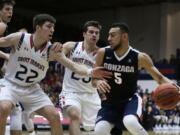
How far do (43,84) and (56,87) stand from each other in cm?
80

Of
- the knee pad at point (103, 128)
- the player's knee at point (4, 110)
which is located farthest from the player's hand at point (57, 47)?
the knee pad at point (103, 128)

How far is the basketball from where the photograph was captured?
607 centimetres

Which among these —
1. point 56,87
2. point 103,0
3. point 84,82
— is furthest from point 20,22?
point 84,82

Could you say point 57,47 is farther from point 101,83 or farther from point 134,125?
point 134,125

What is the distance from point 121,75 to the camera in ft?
20.3

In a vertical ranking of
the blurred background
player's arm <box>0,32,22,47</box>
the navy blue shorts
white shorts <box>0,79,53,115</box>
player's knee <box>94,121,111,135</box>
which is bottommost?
player's knee <box>94,121,111,135</box>

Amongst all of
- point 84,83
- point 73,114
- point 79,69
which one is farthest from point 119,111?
point 84,83

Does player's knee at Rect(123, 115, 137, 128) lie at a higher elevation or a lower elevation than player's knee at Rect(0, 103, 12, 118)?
lower

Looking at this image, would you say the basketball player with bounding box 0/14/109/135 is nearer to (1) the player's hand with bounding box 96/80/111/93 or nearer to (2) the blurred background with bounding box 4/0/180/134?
(1) the player's hand with bounding box 96/80/111/93

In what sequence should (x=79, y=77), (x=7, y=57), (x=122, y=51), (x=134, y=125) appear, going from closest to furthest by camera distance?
(x=134, y=125) → (x=122, y=51) → (x=7, y=57) → (x=79, y=77)

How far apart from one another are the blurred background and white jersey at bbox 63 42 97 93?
913cm

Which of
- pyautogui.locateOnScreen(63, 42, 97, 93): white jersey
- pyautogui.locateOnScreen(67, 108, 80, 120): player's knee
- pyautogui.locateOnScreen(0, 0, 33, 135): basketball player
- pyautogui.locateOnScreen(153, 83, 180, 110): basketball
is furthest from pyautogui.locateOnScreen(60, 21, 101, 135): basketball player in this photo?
pyautogui.locateOnScreen(153, 83, 180, 110): basketball

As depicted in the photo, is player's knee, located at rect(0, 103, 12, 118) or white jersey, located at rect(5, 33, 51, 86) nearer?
player's knee, located at rect(0, 103, 12, 118)

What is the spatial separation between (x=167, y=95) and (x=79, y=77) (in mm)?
1824
